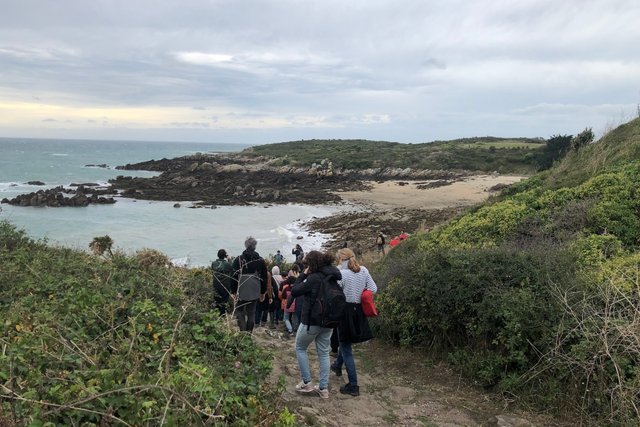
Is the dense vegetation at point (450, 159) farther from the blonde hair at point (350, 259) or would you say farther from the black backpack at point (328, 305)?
the black backpack at point (328, 305)

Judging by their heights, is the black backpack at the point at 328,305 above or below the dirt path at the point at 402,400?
above

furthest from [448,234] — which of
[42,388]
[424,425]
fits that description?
[42,388]

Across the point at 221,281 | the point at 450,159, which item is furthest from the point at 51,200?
the point at 450,159

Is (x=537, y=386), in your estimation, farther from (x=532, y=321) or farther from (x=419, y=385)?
(x=419, y=385)

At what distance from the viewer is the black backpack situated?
16.2ft

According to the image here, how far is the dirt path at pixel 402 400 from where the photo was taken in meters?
4.77

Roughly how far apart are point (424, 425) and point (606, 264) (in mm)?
3562

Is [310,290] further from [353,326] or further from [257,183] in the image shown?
[257,183]

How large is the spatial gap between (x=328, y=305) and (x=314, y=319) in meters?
0.22

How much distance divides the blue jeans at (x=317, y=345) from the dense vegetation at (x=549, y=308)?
6.31ft

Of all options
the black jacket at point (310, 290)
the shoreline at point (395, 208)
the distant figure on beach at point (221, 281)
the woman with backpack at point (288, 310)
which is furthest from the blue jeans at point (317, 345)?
the shoreline at point (395, 208)

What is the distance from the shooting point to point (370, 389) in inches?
227

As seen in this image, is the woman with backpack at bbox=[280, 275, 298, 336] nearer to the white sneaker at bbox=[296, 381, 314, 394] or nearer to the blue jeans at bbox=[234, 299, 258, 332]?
the blue jeans at bbox=[234, 299, 258, 332]

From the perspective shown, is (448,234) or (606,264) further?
(448,234)
